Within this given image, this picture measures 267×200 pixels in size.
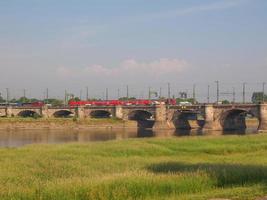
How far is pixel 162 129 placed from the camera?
124 metres

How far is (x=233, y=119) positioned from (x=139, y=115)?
29.6 metres

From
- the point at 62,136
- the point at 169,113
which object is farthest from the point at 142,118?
the point at 62,136

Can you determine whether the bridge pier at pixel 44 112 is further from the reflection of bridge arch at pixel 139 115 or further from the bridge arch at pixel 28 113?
the reflection of bridge arch at pixel 139 115

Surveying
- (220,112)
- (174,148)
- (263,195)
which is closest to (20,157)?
(174,148)

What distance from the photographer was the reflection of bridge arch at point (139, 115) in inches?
5327

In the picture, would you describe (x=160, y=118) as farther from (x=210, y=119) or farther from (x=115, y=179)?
(x=115, y=179)

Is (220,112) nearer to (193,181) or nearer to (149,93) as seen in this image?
(149,93)

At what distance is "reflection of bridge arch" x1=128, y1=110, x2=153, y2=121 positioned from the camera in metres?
135

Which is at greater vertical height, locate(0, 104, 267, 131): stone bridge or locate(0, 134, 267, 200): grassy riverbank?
locate(0, 134, 267, 200): grassy riverbank

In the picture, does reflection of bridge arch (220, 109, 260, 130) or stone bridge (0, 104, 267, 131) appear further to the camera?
reflection of bridge arch (220, 109, 260, 130)

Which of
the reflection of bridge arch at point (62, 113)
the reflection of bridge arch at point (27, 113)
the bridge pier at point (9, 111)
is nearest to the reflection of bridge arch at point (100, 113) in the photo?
the reflection of bridge arch at point (62, 113)

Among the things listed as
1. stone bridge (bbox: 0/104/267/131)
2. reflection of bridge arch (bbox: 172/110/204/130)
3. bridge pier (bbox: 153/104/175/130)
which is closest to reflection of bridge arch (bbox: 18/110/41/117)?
stone bridge (bbox: 0/104/267/131)

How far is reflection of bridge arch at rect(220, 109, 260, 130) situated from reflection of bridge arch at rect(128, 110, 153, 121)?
920 inches

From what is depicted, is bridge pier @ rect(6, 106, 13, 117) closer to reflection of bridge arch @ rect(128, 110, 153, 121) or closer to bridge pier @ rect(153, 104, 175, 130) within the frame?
reflection of bridge arch @ rect(128, 110, 153, 121)
